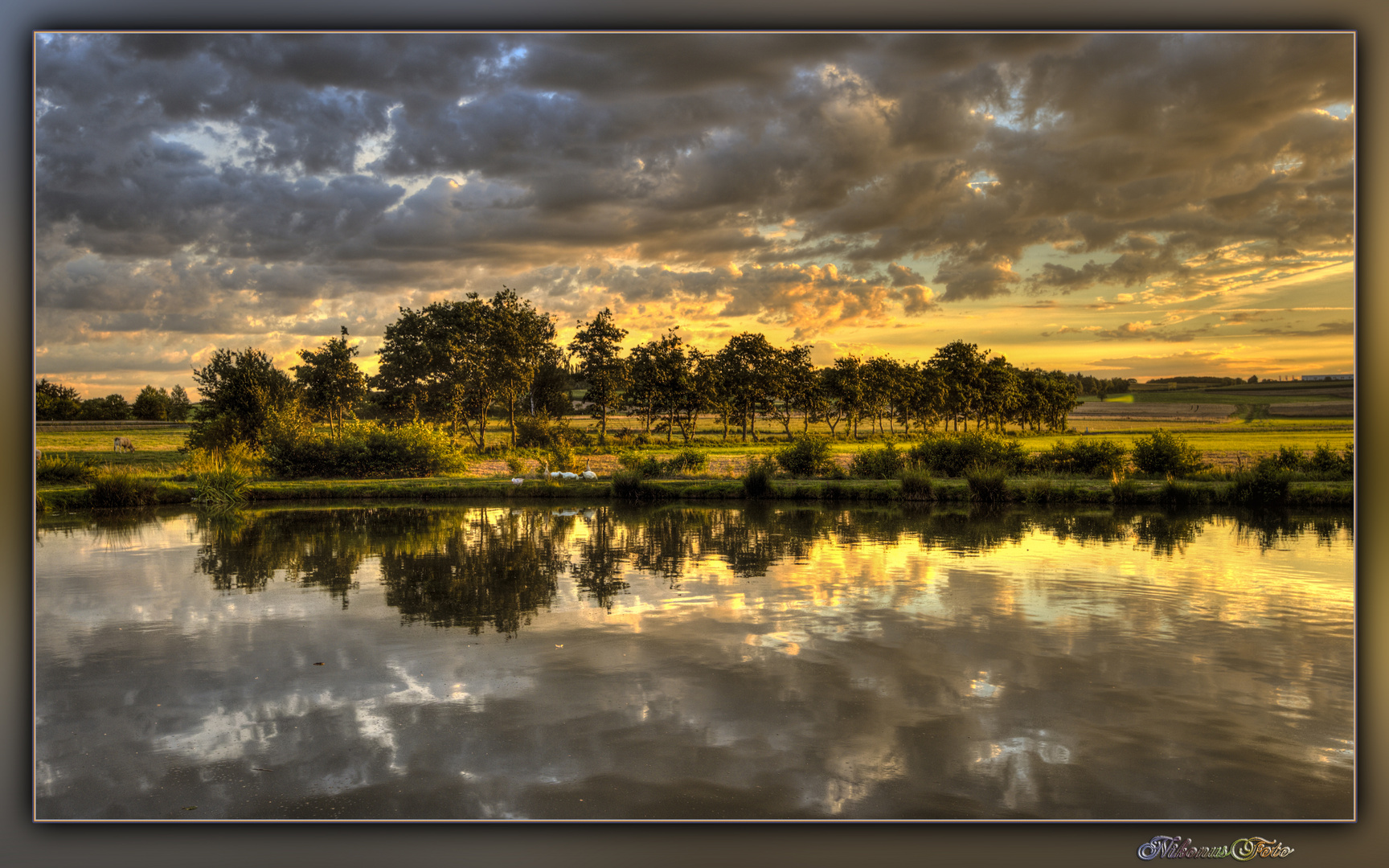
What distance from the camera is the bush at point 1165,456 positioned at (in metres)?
11.5

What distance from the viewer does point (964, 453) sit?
15.7 m

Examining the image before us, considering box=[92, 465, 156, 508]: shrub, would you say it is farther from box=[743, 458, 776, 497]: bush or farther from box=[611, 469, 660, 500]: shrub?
box=[743, 458, 776, 497]: bush

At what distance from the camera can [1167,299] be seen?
6.29m

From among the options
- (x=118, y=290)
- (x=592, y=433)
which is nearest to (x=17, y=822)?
(x=118, y=290)

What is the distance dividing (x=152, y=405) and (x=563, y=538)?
17.5ft

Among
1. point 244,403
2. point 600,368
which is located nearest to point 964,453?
point 600,368

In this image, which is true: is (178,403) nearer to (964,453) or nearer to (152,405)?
(152,405)

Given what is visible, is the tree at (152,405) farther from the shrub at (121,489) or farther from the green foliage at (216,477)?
the green foliage at (216,477)

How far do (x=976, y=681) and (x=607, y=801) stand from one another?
104 inches

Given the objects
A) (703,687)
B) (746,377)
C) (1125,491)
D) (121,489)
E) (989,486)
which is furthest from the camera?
(746,377)

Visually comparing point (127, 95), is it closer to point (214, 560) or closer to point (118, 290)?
point (118, 290)

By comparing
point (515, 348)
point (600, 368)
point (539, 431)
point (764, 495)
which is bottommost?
point (764, 495)

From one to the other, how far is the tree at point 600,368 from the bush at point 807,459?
4.75 metres

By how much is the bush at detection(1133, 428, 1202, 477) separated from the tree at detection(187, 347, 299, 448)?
16099 mm
